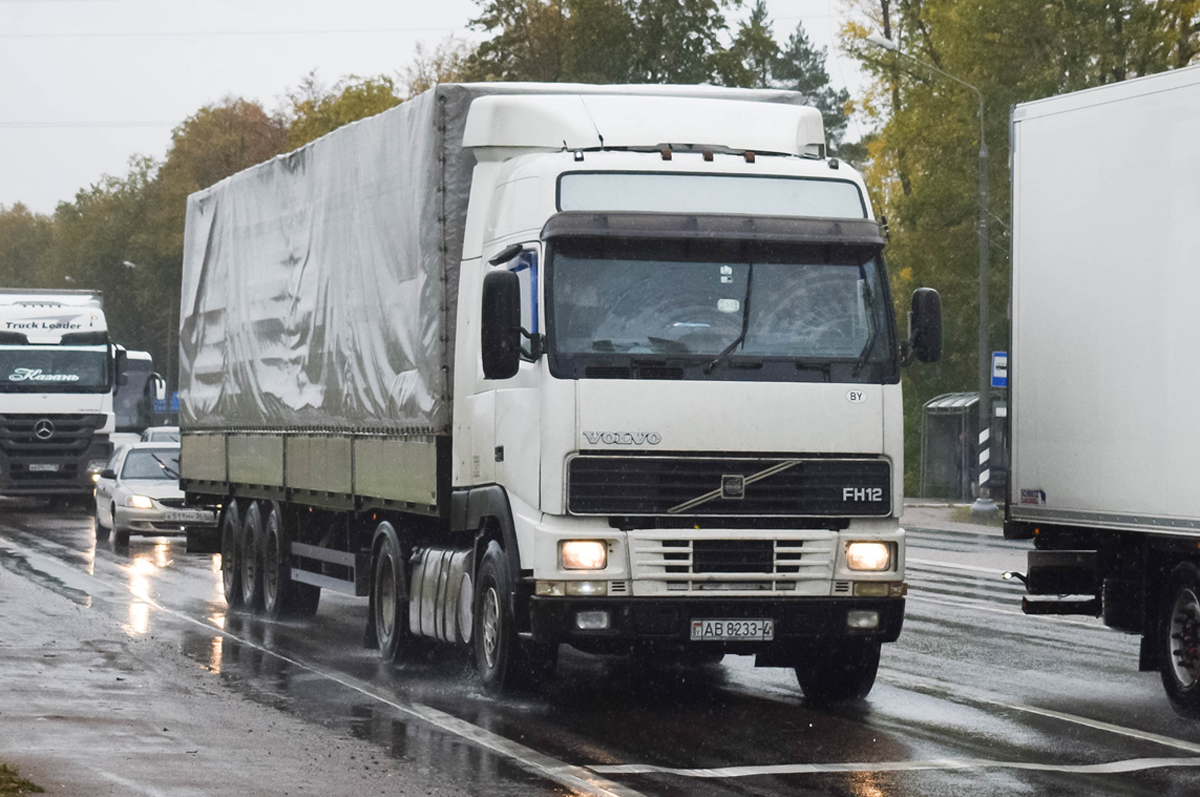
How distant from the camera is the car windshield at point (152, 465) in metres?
29.9

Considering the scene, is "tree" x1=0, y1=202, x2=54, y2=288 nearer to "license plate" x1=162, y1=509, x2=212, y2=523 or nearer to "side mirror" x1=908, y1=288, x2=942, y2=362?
"license plate" x1=162, y1=509, x2=212, y2=523

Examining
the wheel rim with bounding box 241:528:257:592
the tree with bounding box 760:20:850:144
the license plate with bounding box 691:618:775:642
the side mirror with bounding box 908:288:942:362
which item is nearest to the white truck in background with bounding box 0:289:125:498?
the wheel rim with bounding box 241:528:257:592

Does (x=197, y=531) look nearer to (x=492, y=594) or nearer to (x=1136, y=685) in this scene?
(x=492, y=594)

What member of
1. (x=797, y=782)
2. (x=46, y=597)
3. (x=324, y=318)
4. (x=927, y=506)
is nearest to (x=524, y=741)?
(x=797, y=782)

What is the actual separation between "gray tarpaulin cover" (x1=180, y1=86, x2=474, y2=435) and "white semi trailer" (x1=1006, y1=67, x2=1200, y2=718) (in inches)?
149

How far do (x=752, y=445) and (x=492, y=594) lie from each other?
196 cm

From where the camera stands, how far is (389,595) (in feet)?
49.0

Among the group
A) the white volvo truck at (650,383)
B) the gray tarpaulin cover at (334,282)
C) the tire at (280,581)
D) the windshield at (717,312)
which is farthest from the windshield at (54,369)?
the windshield at (717,312)

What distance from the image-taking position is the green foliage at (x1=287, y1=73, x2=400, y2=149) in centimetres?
7356

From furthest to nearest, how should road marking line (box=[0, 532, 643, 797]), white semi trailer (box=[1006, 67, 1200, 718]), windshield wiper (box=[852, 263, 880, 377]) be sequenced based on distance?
1. white semi trailer (box=[1006, 67, 1200, 718])
2. windshield wiper (box=[852, 263, 880, 377])
3. road marking line (box=[0, 532, 643, 797])

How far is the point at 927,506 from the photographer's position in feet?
149

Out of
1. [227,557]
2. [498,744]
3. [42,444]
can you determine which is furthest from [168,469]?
[498,744]

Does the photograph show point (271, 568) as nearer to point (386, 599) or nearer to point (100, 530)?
point (386, 599)

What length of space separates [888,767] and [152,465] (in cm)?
2204
